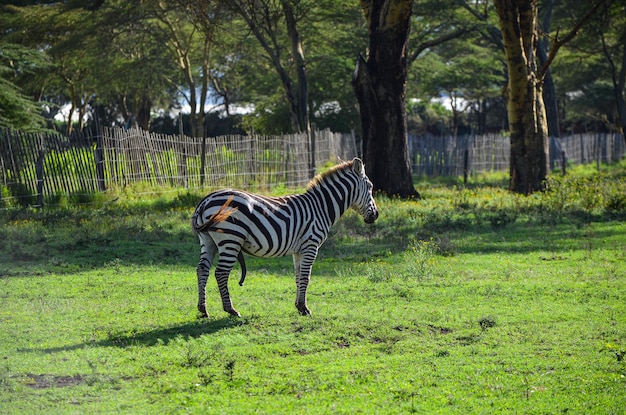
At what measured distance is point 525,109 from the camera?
71.6ft

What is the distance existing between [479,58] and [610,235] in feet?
104

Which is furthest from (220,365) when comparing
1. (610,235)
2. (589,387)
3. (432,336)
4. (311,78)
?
(311,78)

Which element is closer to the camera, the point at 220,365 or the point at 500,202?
the point at 220,365

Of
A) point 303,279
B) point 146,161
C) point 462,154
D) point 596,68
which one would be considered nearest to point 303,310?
point 303,279

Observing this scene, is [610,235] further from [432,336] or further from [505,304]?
[432,336]

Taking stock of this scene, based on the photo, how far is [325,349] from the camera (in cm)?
764

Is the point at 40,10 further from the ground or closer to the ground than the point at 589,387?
further from the ground

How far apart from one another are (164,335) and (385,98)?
13.9 metres

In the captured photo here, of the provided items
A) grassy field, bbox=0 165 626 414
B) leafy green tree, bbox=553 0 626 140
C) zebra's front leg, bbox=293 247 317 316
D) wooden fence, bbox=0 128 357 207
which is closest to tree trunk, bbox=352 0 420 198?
wooden fence, bbox=0 128 357 207

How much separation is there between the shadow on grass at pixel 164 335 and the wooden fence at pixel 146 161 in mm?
9670

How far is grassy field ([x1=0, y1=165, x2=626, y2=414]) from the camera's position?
6305 millimetres

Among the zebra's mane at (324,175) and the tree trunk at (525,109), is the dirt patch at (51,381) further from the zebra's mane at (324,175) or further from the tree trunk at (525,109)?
the tree trunk at (525,109)

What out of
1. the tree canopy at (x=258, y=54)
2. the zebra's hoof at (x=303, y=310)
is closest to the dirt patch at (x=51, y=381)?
the zebra's hoof at (x=303, y=310)

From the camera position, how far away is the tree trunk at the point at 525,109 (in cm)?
2147
